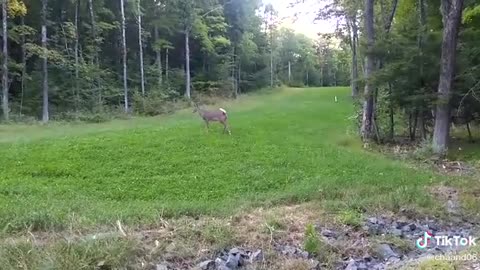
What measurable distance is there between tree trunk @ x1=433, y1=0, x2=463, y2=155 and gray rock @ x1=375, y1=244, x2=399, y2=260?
7317 mm

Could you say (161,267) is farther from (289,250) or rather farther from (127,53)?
(127,53)

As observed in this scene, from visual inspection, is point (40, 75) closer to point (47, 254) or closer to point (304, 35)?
point (47, 254)

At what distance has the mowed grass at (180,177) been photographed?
23.3ft

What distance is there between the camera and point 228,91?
37.0 m

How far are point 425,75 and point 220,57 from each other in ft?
93.9

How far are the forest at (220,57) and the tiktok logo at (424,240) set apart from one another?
6.58m

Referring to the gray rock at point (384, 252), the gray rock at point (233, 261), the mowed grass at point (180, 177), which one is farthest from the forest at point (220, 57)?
the gray rock at point (233, 261)

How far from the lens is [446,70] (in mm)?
12070

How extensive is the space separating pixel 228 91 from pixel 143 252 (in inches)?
1258

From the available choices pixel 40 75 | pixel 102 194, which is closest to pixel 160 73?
pixel 40 75

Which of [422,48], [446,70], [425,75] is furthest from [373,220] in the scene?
[422,48]

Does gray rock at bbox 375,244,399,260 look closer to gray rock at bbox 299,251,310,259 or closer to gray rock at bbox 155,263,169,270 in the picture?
gray rock at bbox 299,251,310,259

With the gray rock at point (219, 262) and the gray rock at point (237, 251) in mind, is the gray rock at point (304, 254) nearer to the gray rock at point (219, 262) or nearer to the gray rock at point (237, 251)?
the gray rock at point (237, 251)

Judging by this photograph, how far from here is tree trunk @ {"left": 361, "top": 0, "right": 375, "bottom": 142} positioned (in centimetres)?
1420
